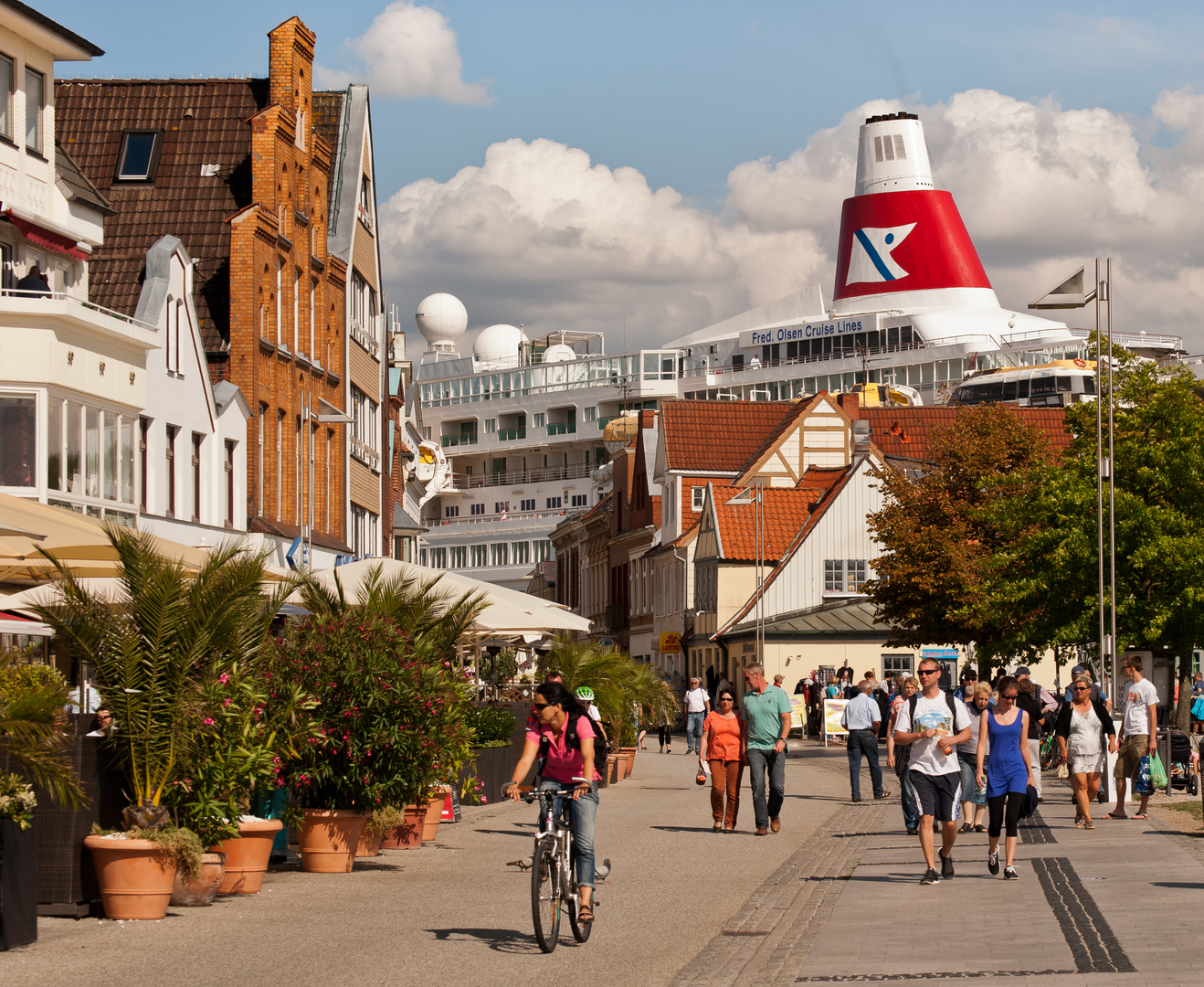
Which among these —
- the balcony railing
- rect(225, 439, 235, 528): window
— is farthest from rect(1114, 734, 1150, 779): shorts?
the balcony railing

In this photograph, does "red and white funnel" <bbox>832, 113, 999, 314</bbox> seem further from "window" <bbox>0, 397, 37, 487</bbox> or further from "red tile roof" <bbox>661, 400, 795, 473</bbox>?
"window" <bbox>0, 397, 37, 487</bbox>

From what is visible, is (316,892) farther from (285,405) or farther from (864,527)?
(864,527)

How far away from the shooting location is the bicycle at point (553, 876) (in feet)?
35.6

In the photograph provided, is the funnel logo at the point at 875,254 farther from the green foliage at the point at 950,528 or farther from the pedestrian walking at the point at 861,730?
the pedestrian walking at the point at 861,730

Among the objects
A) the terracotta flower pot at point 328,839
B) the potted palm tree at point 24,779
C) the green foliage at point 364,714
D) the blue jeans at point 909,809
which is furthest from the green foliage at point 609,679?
the potted palm tree at point 24,779

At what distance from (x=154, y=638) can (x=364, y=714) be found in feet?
8.70

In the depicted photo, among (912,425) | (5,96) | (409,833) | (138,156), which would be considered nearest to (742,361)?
(912,425)

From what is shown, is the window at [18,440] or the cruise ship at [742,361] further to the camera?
the cruise ship at [742,361]

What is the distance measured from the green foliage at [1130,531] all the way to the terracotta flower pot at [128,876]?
23.5m

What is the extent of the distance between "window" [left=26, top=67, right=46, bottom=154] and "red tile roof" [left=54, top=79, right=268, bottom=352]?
8.09 m

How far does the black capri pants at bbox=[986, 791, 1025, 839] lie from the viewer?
14.6m

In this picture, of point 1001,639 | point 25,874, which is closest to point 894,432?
point 1001,639

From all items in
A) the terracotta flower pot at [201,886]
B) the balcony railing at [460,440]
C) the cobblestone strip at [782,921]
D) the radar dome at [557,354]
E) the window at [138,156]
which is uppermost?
the radar dome at [557,354]

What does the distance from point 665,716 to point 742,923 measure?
21.5m
